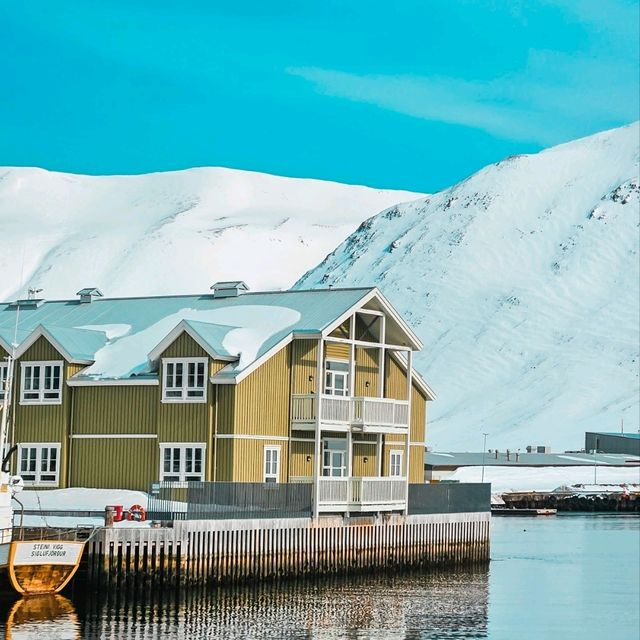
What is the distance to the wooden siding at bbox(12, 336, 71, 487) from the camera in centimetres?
5459

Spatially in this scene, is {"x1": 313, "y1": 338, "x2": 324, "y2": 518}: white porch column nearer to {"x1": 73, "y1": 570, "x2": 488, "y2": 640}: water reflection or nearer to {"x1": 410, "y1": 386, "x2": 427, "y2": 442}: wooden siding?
{"x1": 73, "y1": 570, "x2": 488, "y2": 640}: water reflection

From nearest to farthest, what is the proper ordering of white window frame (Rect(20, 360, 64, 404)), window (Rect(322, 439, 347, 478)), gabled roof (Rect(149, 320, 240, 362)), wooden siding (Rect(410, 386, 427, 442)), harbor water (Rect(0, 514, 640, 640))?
1. harbor water (Rect(0, 514, 640, 640))
2. gabled roof (Rect(149, 320, 240, 362))
3. white window frame (Rect(20, 360, 64, 404))
4. window (Rect(322, 439, 347, 478))
5. wooden siding (Rect(410, 386, 427, 442))

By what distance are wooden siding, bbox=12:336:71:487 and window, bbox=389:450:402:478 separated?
12785mm

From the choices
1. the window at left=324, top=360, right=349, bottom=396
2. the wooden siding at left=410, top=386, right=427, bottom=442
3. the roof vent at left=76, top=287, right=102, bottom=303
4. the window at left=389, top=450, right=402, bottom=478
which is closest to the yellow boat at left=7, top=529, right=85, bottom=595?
the window at left=324, top=360, right=349, bottom=396

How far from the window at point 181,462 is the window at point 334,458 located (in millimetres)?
5413

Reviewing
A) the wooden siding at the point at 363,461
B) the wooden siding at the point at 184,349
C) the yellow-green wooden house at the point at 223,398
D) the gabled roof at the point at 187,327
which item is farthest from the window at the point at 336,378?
the wooden siding at the point at 184,349

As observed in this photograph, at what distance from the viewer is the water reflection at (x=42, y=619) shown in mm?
37406

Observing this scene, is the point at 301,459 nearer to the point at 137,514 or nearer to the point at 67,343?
the point at 67,343

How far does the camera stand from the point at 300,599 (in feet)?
150

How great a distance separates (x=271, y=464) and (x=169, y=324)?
7792mm

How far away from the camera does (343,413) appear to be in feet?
179

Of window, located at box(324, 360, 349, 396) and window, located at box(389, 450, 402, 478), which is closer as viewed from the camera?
window, located at box(324, 360, 349, 396)


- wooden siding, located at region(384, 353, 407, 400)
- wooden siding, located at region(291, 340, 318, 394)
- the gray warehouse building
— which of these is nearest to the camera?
wooden siding, located at region(291, 340, 318, 394)

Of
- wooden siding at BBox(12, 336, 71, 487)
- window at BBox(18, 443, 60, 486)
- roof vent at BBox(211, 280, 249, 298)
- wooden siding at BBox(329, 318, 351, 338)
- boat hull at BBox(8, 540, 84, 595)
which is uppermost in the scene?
roof vent at BBox(211, 280, 249, 298)
